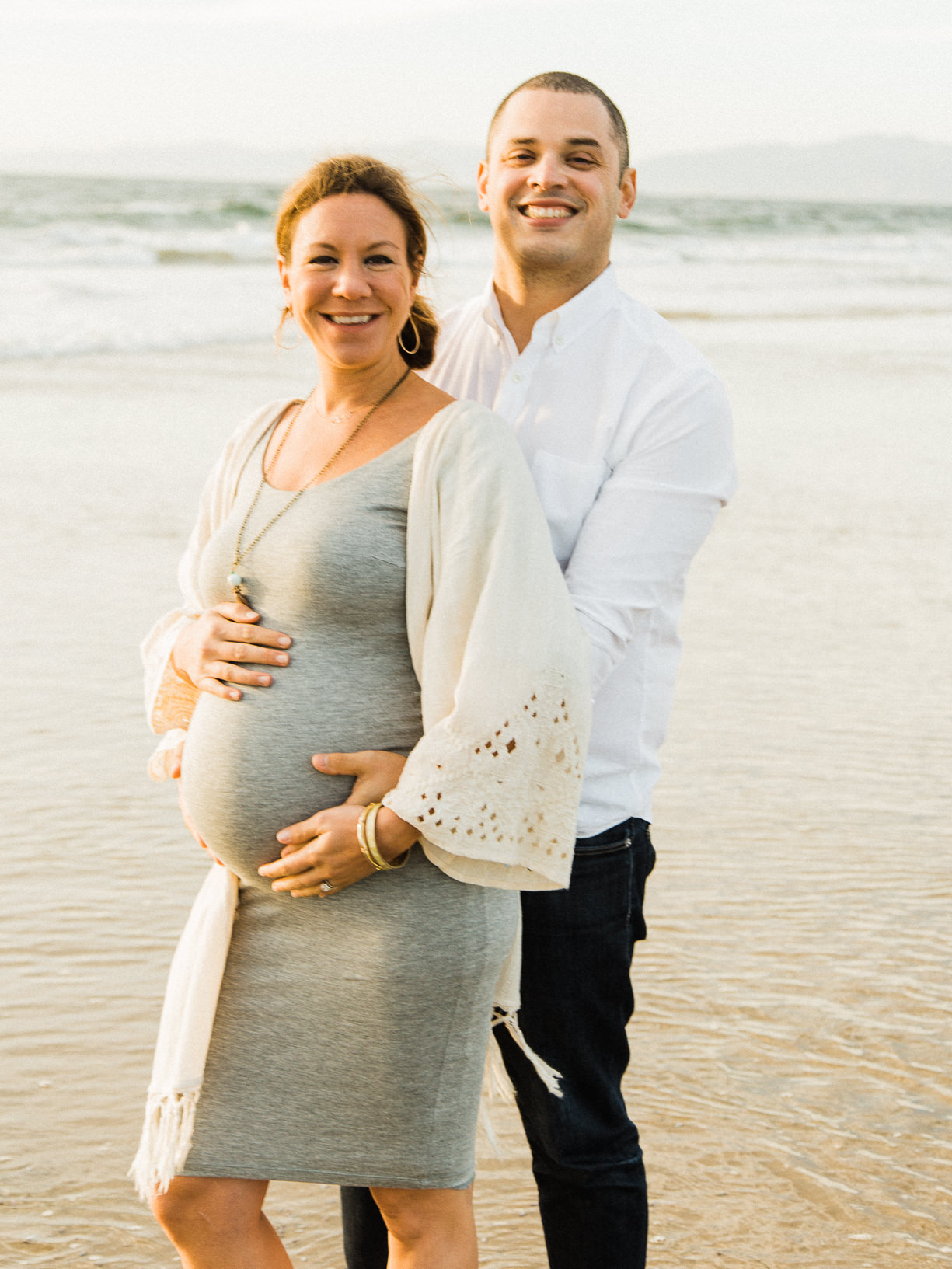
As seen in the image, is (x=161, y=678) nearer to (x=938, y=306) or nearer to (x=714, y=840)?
(x=714, y=840)

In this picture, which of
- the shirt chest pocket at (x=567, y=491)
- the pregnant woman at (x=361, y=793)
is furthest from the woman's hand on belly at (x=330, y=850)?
the shirt chest pocket at (x=567, y=491)

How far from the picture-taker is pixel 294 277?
2148mm

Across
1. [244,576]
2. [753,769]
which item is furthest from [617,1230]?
[753,769]

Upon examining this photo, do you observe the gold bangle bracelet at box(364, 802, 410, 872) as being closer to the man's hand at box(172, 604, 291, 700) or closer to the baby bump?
the baby bump

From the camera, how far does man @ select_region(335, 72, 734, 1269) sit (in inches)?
88.7

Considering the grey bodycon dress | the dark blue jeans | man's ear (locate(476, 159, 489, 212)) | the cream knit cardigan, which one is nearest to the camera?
the cream knit cardigan

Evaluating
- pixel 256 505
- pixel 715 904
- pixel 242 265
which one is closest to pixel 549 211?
pixel 256 505

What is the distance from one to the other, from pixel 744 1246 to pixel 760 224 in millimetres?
40193

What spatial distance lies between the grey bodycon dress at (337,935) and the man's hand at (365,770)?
3cm

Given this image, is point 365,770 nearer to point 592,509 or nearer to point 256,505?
point 256,505

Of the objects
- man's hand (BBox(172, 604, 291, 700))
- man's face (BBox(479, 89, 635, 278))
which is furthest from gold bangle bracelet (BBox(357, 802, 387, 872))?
man's face (BBox(479, 89, 635, 278))

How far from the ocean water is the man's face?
0.16 m

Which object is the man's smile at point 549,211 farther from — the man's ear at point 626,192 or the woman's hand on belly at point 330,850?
Result: the woman's hand on belly at point 330,850

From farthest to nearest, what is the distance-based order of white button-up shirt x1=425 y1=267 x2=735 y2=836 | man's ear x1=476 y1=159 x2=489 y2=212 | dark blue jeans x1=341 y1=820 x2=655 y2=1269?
1. man's ear x1=476 y1=159 x2=489 y2=212
2. dark blue jeans x1=341 y1=820 x2=655 y2=1269
3. white button-up shirt x1=425 y1=267 x2=735 y2=836
